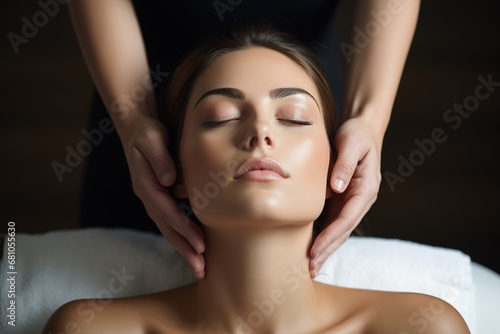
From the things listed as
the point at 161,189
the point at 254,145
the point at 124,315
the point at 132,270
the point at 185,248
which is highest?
the point at 254,145

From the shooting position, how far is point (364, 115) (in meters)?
1.35

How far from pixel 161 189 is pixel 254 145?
0.26 metres

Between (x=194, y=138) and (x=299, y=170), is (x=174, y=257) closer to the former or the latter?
(x=194, y=138)

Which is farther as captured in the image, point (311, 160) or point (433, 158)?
point (433, 158)

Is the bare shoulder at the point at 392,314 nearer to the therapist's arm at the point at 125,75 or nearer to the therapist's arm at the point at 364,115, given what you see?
the therapist's arm at the point at 364,115

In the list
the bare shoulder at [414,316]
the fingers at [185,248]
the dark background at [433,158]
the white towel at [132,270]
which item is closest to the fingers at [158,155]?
the fingers at [185,248]

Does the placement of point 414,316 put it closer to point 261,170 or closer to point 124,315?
point 261,170

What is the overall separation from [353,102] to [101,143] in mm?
721

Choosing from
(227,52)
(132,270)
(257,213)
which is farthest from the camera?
(132,270)

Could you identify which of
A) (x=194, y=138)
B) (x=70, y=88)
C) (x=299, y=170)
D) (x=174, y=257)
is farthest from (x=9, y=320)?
(x=70, y=88)

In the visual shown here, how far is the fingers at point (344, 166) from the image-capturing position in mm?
1222

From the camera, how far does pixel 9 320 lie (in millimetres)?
1438

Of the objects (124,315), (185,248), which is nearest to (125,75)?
(185,248)

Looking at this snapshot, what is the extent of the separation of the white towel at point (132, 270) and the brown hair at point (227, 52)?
24cm
